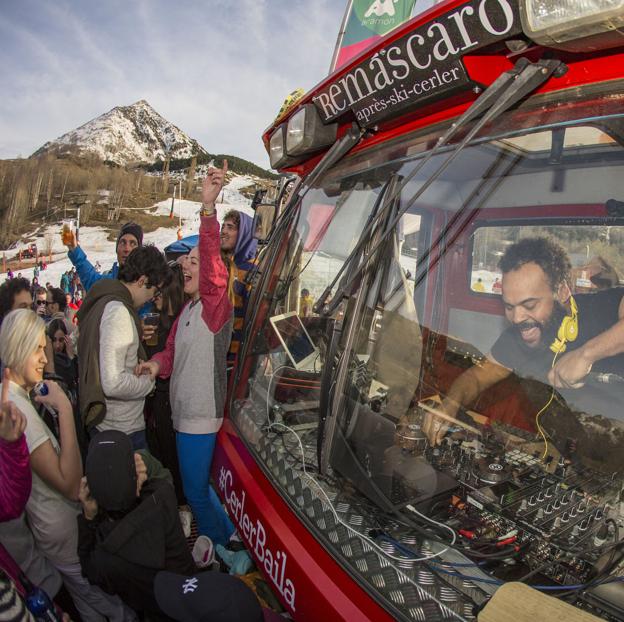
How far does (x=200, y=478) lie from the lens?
2.60m

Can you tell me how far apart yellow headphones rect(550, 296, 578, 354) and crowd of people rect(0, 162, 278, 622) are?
1.21 metres

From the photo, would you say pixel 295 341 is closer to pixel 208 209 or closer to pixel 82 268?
pixel 208 209

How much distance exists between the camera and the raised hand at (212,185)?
251cm

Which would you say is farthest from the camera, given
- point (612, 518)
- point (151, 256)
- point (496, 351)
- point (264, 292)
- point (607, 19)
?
point (151, 256)

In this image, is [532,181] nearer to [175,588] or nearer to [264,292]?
[264,292]

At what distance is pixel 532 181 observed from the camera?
158 centimetres

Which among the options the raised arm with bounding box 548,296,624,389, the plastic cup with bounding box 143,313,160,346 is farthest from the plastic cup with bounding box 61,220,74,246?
the raised arm with bounding box 548,296,624,389

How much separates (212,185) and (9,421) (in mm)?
1456

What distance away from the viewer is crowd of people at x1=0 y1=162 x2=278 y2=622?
6.05ft

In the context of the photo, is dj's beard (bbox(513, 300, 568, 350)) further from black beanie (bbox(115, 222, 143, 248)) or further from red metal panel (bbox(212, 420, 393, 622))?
black beanie (bbox(115, 222, 143, 248))

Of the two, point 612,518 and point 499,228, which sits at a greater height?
point 499,228

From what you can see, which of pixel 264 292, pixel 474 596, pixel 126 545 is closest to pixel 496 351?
pixel 474 596

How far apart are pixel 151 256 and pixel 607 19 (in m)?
2.78

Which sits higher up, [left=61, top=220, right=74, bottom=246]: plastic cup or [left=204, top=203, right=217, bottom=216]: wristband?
[left=204, top=203, right=217, bottom=216]: wristband
